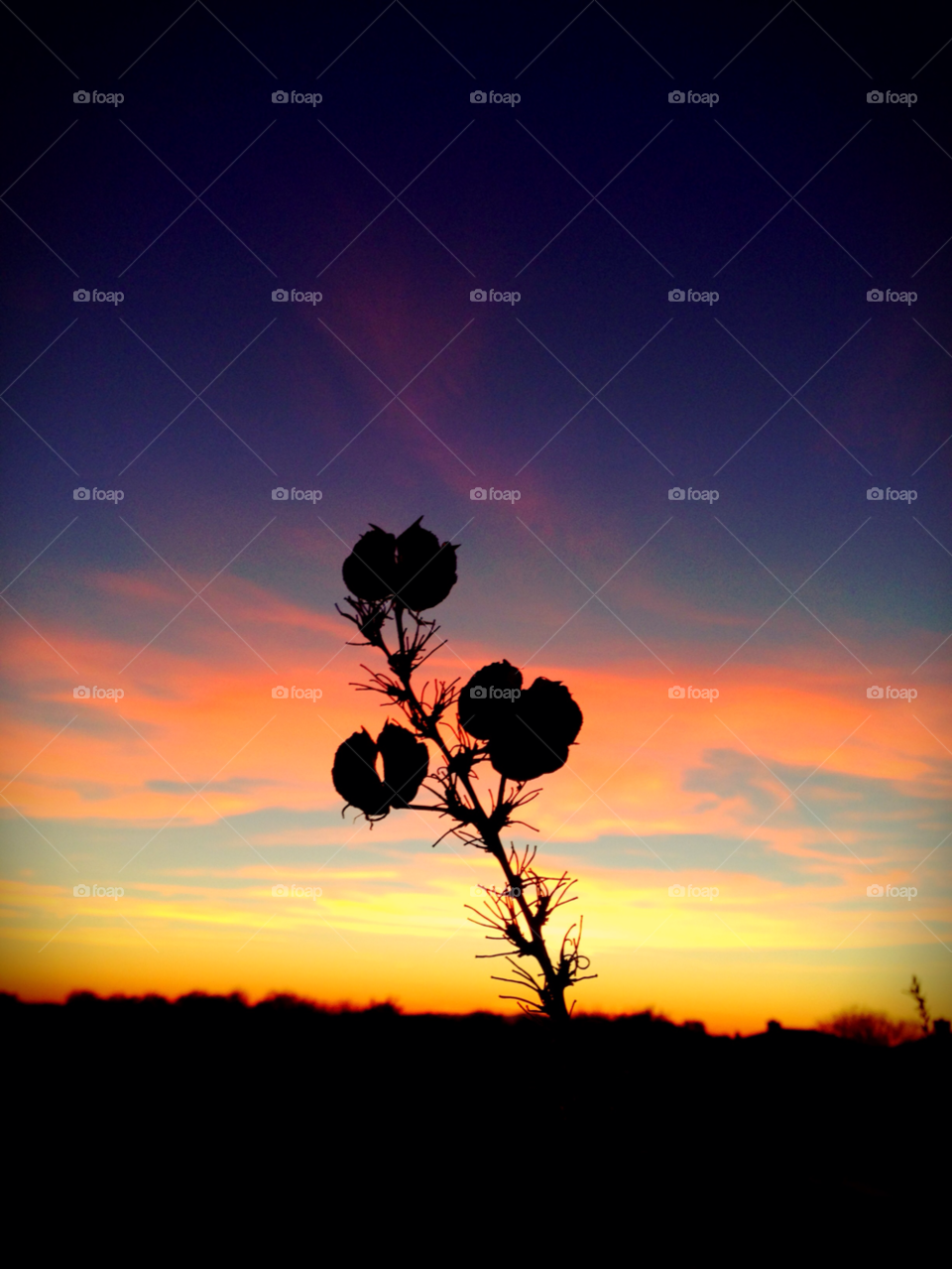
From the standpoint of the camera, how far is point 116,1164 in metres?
3.44

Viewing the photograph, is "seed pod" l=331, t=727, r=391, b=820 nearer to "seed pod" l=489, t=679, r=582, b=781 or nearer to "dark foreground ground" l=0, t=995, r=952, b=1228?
"seed pod" l=489, t=679, r=582, b=781

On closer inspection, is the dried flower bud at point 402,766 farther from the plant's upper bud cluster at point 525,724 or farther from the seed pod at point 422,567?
the seed pod at point 422,567

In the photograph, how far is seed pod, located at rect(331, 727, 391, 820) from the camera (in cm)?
323

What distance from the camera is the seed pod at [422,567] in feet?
11.1

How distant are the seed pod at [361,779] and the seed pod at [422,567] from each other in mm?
587

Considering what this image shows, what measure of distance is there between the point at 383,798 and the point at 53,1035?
2452 millimetres

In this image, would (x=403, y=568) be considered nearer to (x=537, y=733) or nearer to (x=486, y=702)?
(x=486, y=702)

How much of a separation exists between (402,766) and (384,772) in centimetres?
7

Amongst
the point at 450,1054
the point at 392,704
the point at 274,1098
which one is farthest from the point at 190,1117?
the point at 392,704

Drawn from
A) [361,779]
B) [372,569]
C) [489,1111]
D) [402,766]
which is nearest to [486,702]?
[402,766]

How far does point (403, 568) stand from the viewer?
3.39 metres

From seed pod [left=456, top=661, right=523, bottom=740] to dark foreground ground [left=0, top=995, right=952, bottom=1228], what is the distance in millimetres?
1132

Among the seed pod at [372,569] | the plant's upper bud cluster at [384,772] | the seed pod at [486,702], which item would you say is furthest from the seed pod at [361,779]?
the seed pod at [372,569]

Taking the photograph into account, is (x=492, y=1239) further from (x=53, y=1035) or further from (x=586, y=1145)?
(x=53, y=1035)
